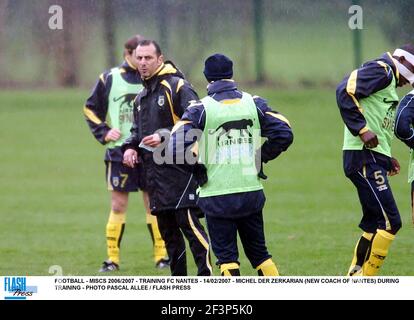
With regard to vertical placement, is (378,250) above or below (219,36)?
below

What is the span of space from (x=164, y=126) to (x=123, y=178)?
225 cm

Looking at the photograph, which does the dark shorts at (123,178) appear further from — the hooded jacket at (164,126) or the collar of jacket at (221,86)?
the collar of jacket at (221,86)

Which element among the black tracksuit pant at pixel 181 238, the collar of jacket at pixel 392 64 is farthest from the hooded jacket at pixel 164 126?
the collar of jacket at pixel 392 64

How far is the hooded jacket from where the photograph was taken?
32.8 ft

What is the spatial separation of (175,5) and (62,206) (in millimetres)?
8972

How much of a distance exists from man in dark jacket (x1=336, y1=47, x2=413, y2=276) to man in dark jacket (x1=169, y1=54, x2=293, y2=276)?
107 centimetres

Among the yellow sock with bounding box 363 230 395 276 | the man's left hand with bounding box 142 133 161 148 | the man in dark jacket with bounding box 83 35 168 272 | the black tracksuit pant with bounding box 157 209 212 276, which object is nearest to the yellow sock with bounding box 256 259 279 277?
the black tracksuit pant with bounding box 157 209 212 276

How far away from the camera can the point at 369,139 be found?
980 cm

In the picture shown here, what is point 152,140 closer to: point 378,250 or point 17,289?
point 17,289

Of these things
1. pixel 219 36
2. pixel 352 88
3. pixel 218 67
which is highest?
pixel 218 67

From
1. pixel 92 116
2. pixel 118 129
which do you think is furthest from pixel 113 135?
pixel 92 116

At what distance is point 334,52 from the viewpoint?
25.2m

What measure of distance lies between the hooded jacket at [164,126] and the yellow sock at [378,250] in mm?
1771
